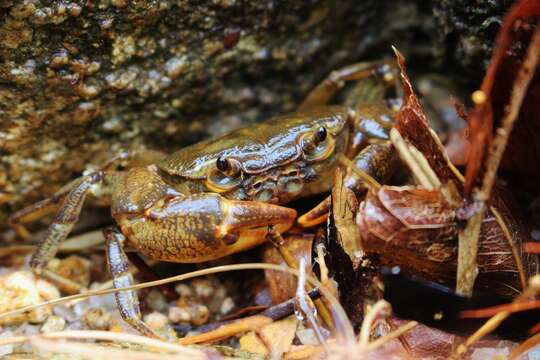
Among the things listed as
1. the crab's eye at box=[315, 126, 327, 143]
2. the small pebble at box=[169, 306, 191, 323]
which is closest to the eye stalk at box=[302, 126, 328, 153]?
the crab's eye at box=[315, 126, 327, 143]

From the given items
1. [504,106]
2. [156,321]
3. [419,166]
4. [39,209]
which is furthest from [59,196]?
[504,106]

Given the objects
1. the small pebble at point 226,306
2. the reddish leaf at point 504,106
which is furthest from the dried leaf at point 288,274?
the reddish leaf at point 504,106

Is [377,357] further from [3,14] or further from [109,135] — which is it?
[3,14]

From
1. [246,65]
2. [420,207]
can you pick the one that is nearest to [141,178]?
[246,65]

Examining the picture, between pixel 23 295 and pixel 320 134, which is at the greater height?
pixel 320 134

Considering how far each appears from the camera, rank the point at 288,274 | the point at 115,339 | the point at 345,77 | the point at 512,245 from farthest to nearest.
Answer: the point at 345,77, the point at 288,274, the point at 512,245, the point at 115,339

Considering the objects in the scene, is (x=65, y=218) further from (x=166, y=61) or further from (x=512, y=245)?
(x=512, y=245)

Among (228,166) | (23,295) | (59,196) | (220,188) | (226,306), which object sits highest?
(228,166)

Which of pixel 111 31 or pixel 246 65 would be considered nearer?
pixel 111 31
